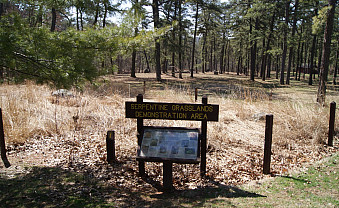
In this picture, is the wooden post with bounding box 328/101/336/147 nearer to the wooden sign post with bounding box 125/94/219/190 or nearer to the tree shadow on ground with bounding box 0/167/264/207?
the tree shadow on ground with bounding box 0/167/264/207

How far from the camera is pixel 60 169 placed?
498cm

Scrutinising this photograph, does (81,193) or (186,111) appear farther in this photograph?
(186,111)

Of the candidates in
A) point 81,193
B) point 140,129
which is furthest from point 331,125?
point 81,193

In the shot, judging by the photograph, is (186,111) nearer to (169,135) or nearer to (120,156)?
(169,135)

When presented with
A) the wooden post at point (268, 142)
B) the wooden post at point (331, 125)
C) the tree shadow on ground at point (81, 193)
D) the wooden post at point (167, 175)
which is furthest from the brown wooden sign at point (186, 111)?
the wooden post at point (331, 125)

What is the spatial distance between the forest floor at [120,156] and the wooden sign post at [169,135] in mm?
603

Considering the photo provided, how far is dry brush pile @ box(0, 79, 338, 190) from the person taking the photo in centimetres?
525

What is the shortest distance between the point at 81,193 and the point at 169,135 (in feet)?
5.50

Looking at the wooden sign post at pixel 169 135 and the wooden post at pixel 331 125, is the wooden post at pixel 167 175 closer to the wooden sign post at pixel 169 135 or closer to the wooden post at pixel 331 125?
the wooden sign post at pixel 169 135

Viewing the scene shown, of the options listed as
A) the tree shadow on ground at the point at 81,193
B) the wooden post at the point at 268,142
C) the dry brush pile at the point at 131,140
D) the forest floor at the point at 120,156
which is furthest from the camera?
the dry brush pile at the point at 131,140

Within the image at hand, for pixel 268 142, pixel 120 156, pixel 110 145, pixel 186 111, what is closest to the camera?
pixel 186 111

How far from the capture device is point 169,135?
15.2ft

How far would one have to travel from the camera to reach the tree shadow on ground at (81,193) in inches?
146

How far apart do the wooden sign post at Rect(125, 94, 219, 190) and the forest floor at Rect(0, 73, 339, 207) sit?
603mm
